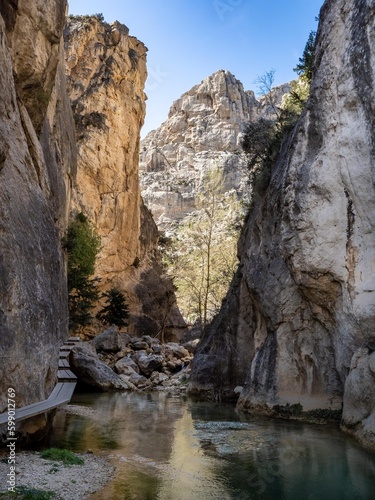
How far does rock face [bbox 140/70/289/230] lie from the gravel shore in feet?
289

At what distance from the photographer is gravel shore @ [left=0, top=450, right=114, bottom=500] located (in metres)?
6.45

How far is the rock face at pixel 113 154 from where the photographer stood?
39719 mm

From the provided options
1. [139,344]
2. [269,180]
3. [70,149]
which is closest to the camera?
[269,180]

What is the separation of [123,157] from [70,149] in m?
18.8

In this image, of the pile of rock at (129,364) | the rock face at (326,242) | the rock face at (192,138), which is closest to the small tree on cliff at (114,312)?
the pile of rock at (129,364)

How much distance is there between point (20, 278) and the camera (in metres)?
8.82

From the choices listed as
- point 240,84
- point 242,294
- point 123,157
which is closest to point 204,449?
point 242,294

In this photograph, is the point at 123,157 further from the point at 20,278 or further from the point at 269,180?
the point at 20,278

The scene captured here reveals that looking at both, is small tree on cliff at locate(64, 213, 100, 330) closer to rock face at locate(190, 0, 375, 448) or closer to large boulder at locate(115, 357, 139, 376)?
large boulder at locate(115, 357, 139, 376)

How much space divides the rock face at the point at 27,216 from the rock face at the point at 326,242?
755cm

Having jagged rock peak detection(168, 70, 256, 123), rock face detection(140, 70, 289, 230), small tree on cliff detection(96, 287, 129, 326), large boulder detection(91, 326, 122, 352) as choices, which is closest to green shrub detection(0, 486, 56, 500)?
large boulder detection(91, 326, 122, 352)

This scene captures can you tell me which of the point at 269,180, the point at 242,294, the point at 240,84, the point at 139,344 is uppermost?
the point at 240,84

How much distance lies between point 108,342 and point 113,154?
20.2 metres

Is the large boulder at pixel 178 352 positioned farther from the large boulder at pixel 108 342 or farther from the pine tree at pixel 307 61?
the pine tree at pixel 307 61
